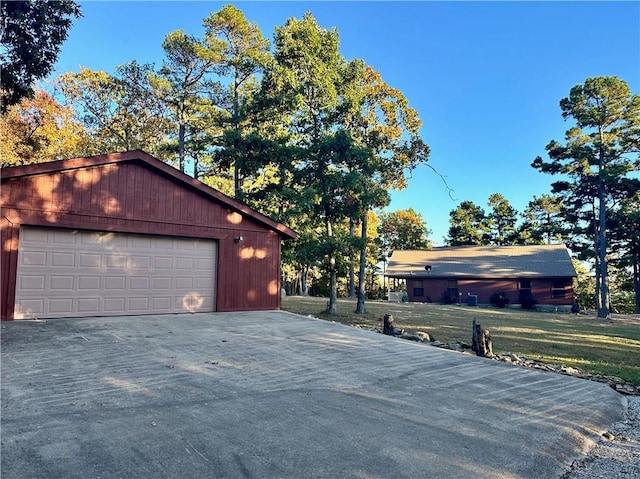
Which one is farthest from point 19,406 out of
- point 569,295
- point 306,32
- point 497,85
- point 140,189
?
point 569,295

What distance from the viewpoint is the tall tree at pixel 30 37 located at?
326 inches

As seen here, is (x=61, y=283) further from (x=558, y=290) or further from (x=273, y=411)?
(x=558, y=290)

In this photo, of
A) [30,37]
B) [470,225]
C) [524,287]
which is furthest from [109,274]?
[470,225]

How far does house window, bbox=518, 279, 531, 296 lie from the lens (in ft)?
91.5

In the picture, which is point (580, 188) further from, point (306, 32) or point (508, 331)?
point (306, 32)

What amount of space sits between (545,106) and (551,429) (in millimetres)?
24575

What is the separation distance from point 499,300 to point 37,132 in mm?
30016

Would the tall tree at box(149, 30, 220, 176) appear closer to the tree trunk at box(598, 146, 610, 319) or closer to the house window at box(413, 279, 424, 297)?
the house window at box(413, 279, 424, 297)

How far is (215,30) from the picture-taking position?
19.8m

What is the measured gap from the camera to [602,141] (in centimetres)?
2217

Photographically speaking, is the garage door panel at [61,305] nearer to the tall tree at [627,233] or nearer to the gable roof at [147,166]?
the gable roof at [147,166]

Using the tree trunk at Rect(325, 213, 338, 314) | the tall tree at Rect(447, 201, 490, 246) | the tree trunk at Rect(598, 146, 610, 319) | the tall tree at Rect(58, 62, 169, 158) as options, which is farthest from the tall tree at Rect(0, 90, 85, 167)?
the tall tree at Rect(447, 201, 490, 246)

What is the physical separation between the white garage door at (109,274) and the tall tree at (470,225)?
34.1m

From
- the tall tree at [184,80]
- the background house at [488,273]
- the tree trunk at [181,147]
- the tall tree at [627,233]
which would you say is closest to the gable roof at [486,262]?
the background house at [488,273]
